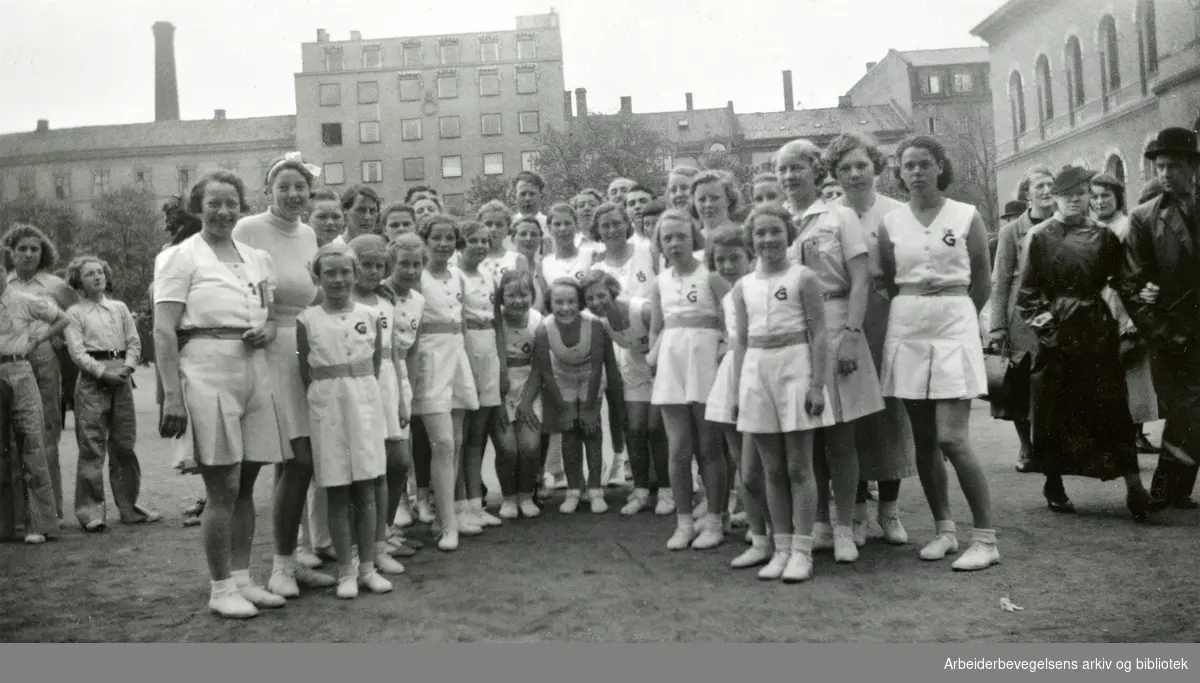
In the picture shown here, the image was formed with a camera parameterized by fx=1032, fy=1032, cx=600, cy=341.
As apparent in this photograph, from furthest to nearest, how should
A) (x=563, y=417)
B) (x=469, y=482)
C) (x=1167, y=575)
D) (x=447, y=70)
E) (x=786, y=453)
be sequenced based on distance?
(x=447, y=70) → (x=563, y=417) → (x=469, y=482) → (x=786, y=453) → (x=1167, y=575)

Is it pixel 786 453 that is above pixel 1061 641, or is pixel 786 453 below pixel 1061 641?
above

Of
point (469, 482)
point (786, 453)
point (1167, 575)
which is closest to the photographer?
point (1167, 575)

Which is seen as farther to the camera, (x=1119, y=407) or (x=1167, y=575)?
(x=1119, y=407)

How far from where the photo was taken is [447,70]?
26.2 feet

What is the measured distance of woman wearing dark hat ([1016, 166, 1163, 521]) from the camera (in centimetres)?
576

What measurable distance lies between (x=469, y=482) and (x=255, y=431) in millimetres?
2009

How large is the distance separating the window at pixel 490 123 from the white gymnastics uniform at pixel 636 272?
5314mm

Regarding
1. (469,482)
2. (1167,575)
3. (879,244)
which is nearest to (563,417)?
(469,482)

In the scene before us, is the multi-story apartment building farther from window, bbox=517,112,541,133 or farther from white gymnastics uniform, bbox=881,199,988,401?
white gymnastics uniform, bbox=881,199,988,401

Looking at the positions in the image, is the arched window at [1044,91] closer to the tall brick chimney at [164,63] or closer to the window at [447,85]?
the window at [447,85]

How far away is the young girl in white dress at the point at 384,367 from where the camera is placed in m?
5.02

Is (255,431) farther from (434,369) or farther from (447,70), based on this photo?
(447,70)

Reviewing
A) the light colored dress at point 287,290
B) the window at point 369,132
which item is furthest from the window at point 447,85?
the light colored dress at point 287,290

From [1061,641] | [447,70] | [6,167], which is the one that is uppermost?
[447,70]
